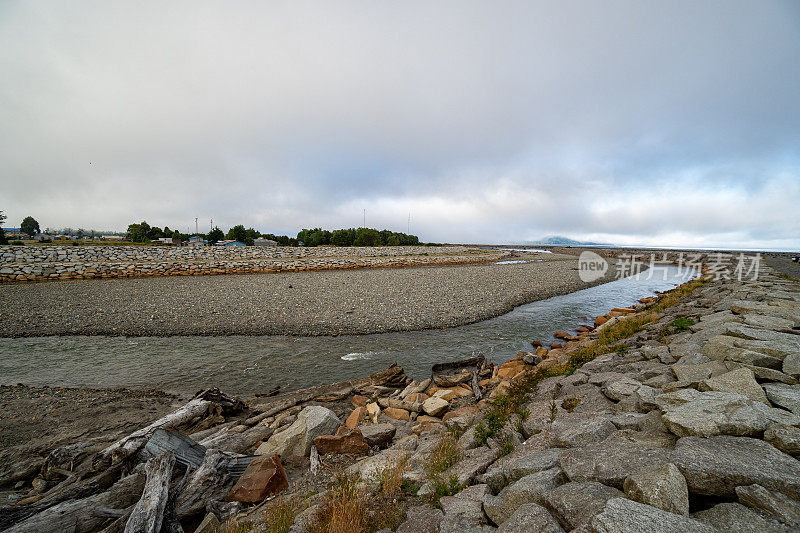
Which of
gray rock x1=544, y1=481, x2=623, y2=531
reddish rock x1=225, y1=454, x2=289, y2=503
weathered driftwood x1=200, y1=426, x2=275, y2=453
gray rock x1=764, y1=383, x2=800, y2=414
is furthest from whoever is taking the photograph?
weathered driftwood x1=200, y1=426, x2=275, y2=453

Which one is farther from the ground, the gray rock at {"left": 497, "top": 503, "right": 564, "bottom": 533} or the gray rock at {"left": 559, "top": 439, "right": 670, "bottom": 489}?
the gray rock at {"left": 559, "top": 439, "right": 670, "bottom": 489}

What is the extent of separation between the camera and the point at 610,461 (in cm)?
309

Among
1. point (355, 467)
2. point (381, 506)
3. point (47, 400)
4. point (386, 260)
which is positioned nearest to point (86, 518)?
point (355, 467)

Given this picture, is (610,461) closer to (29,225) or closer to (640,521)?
(640,521)

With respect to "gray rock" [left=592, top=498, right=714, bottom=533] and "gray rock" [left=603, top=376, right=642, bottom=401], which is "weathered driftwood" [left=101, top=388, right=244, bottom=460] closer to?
"gray rock" [left=592, top=498, right=714, bottom=533]

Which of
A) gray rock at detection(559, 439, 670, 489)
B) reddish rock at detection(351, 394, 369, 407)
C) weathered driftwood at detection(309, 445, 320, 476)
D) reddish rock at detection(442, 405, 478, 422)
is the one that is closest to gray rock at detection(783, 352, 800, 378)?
gray rock at detection(559, 439, 670, 489)

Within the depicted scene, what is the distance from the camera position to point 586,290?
31.8 meters

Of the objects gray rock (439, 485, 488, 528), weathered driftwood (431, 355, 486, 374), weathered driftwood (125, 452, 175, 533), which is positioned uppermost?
gray rock (439, 485, 488, 528)

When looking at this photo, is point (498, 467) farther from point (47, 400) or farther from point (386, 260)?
point (386, 260)

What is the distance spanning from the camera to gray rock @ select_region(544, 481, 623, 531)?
246 centimetres

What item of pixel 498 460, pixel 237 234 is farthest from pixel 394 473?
pixel 237 234

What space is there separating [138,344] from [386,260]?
41083 millimetres

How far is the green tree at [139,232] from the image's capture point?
78.2 m

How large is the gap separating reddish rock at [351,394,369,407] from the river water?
212 centimetres
